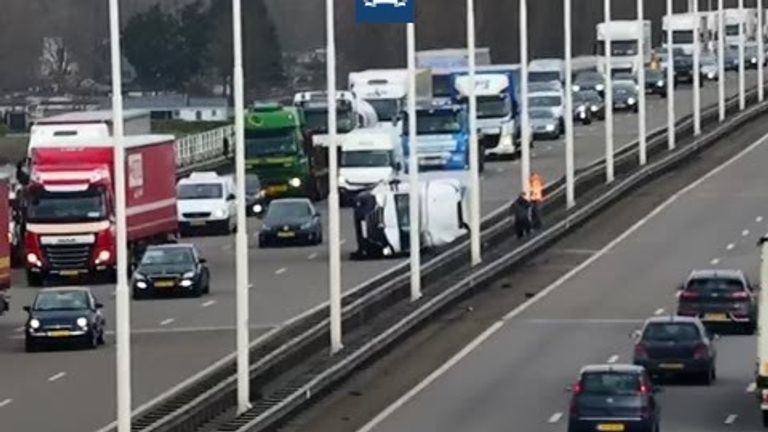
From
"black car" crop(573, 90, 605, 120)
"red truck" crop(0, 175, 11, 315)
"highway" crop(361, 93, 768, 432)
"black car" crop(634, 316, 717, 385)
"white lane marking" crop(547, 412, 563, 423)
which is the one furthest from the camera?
"black car" crop(573, 90, 605, 120)

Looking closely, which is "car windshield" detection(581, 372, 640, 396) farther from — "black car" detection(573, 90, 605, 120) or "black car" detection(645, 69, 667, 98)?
"black car" detection(645, 69, 667, 98)

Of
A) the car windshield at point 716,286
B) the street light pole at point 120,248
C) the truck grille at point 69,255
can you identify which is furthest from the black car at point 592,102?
the street light pole at point 120,248

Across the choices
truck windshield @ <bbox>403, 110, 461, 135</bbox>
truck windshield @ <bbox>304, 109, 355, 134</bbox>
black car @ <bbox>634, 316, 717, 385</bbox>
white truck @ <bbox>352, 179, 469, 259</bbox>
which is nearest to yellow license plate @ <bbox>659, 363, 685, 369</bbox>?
black car @ <bbox>634, 316, 717, 385</bbox>

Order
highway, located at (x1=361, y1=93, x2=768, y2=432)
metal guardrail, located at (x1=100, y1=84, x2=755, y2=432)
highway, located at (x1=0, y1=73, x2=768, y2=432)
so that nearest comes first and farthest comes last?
metal guardrail, located at (x1=100, y1=84, x2=755, y2=432), highway, located at (x1=361, y1=93, x2=768, y2=432), highway, located at (x1=0, y1=73, x2=768, y2=432)

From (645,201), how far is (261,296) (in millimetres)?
22423

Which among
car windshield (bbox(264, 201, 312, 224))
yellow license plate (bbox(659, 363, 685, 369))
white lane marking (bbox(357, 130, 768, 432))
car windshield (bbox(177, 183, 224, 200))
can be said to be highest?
car windshield (bbox(177, 183, 224, 200))

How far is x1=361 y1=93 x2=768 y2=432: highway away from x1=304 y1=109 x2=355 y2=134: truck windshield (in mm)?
13590

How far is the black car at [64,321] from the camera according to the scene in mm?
54219

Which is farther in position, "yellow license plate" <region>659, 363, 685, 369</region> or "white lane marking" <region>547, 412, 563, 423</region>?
"yellow license plate" <region>659, 363, 685, 369</region>

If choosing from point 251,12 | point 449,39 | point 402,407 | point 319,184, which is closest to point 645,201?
point 319,184

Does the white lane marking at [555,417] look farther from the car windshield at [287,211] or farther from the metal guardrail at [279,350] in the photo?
the car windshield at [287,211]

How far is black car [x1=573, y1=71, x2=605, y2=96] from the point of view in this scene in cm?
12256

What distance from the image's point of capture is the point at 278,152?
87125 mm

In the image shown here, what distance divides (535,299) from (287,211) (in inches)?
592
